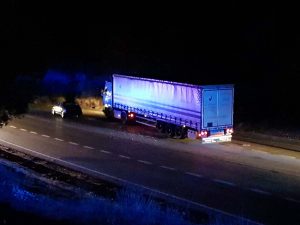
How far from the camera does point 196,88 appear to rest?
2844cm

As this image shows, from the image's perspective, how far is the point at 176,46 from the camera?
5347 cm

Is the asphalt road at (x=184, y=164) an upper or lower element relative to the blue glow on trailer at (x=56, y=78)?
lower

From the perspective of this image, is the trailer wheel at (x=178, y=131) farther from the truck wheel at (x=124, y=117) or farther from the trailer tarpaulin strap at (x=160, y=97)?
the truck wheel at (x=124, y=117)

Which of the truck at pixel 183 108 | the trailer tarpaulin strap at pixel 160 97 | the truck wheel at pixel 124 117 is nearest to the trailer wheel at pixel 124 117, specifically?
the truck wheel at pixel 124 117

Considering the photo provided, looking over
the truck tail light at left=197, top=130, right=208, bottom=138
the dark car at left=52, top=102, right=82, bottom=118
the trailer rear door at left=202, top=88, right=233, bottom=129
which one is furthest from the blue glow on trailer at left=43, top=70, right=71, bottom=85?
the truck tail light at left=197, top=130, right=208, bottom=138

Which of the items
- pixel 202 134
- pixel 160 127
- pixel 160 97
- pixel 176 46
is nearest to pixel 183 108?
pixel 202 134

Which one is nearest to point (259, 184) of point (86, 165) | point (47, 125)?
point (86, 165)

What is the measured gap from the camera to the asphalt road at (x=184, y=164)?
685 inches

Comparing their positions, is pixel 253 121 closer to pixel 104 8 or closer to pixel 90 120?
pixel 90 120

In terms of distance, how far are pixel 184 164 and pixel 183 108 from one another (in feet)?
22.3

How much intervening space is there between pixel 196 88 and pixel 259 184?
9.80m

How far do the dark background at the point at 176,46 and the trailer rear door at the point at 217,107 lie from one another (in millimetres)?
1466

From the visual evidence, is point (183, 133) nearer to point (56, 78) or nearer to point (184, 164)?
point (184, 164)

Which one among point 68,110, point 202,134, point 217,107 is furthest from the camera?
point 68,110
